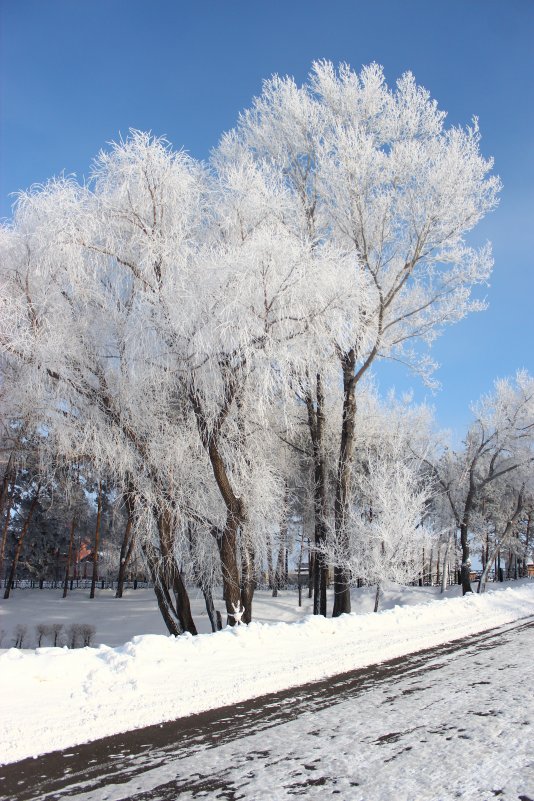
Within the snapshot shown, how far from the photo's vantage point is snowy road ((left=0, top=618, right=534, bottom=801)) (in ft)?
11.2

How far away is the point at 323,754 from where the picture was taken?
397 centimetres

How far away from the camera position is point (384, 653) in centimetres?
839

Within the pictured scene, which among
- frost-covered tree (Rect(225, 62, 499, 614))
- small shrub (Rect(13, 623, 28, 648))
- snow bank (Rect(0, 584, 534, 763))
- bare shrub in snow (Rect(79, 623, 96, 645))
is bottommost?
small shrub (Rect(13, 623, 28, 648))

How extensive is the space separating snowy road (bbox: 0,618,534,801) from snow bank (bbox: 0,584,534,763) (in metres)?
0.31

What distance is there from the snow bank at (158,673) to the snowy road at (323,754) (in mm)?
312

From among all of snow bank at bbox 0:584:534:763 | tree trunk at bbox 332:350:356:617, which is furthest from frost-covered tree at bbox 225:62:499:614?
snow bank at bbox 0:584:534:763

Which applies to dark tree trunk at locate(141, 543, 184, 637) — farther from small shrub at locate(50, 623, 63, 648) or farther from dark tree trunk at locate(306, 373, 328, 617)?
small shrub at locate(50, 623, 63, 648)

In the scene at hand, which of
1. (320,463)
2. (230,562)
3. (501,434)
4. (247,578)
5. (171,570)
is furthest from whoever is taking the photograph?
(501,434)

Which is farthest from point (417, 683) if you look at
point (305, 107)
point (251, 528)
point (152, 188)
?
point (305, 107)

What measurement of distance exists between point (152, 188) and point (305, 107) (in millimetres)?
8776

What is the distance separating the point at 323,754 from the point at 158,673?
2826mm

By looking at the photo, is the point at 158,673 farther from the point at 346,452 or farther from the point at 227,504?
the point at 346,452

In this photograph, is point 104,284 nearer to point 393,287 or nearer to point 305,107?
point 393,287

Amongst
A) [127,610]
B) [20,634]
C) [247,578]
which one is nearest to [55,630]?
[20,634]
